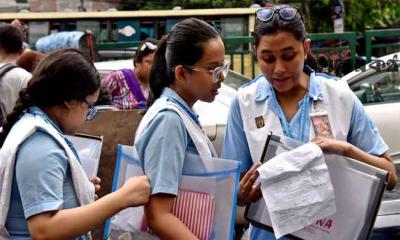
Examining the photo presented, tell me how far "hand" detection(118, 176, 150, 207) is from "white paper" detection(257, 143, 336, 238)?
0.38m

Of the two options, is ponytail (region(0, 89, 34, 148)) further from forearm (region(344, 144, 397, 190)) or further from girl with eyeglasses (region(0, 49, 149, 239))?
forearm (region(344, 144, 397, 190))

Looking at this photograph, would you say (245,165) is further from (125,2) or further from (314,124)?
(125,2)

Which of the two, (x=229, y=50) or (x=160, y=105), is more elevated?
(x=160, y=105)

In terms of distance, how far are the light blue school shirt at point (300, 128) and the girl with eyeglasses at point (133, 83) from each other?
324 cm

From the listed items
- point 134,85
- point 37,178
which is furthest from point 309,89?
point 134,85

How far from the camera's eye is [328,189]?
2.30 metres

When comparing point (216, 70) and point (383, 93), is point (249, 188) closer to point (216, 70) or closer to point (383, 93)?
point (216, 70)

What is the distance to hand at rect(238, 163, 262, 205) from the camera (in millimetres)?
2391

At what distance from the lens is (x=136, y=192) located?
229cm

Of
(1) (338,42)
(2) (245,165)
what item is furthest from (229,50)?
(2) (245,165)

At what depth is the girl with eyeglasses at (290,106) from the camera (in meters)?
2.54

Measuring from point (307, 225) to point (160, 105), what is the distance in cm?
64

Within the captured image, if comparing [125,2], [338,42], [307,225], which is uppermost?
[307,225]

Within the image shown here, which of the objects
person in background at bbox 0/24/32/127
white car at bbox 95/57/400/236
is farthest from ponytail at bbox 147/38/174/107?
white car at bbox 95/57/400/236
